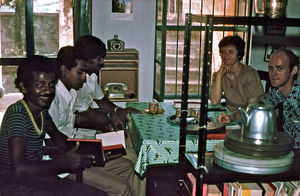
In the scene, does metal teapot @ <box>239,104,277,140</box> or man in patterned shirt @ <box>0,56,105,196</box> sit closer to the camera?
metal teapot @ <box>239,104,277,140</box>

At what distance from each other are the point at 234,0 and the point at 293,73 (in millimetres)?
2933

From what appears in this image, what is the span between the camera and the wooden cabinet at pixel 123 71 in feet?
14.5

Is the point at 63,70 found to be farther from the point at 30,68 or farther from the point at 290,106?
the point at 290,106

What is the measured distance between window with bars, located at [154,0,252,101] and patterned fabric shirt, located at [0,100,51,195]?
2.69m

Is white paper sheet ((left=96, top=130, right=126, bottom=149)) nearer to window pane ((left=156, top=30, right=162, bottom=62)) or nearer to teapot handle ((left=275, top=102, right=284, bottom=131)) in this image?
teapot handle ((left=275, top=102, right=284, bottom=131))

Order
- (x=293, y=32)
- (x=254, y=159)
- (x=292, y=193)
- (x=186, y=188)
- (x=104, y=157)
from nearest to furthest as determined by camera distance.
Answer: (x=254, y=159), (x=186, y=188), (x=292, y=193), (x=104, y=157), (x=293, y=32)

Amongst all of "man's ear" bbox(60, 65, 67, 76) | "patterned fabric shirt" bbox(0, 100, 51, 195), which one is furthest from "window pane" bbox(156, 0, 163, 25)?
"patterned fabric shirt" bbox(0, 100, 51, 195)

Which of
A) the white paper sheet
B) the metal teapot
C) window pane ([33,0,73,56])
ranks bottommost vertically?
the white paper sheet

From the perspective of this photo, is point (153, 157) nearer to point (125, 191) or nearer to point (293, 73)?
point (125, 191)

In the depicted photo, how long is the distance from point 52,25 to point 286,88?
129 inches

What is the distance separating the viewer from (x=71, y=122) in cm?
276

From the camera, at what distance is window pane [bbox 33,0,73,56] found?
4.47 metres

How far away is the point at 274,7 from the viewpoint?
1.31 metres

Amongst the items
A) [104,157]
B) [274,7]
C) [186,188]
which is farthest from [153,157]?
[274,7]
